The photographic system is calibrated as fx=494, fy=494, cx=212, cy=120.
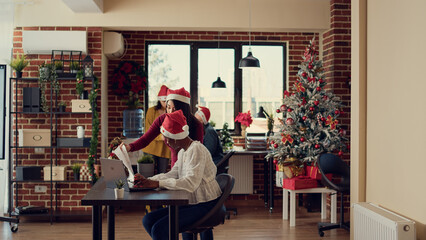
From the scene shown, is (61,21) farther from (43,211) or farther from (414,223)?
(414,223)

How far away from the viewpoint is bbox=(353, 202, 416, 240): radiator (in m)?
3.49

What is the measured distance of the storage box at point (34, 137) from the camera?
661 centimetres

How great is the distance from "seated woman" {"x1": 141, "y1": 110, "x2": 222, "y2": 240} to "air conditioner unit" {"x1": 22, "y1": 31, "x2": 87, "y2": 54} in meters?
3.36

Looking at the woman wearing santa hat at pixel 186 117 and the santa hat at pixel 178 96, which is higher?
the santa hat at pixel 178 96

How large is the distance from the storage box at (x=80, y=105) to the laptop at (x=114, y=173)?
3.22 m

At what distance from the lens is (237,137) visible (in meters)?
8.09

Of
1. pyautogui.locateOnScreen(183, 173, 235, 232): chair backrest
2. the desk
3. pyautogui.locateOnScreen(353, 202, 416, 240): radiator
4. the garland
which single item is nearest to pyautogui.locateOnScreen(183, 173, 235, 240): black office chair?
pyautogui.locateOnScreen(183, 173, 235, 232): chair backrest

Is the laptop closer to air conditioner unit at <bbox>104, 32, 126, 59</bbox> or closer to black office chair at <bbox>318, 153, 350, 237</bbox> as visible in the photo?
black office chair at <bbox>318, 153, 350, 237</bbox>

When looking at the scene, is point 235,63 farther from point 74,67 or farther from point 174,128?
point 174,128

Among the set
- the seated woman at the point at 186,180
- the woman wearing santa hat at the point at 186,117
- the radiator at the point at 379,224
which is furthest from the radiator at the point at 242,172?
the seated woman at the point at 186,180

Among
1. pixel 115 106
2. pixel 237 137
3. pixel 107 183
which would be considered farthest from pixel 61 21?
pixel 107 183

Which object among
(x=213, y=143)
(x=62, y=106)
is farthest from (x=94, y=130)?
(x=213, y=143)

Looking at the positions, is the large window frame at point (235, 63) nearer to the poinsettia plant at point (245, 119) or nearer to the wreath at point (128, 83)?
the wreath at point (128, 83)

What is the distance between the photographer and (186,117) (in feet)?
14.9
